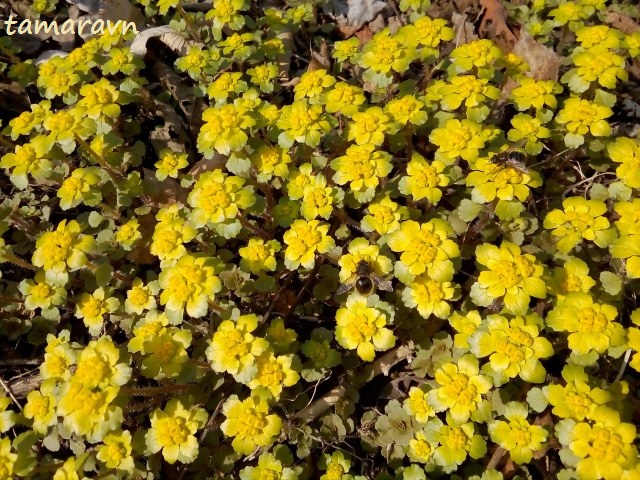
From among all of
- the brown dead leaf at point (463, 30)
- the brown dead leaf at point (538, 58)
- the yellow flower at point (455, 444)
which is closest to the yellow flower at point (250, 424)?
the yellow flower at point (455, 444)

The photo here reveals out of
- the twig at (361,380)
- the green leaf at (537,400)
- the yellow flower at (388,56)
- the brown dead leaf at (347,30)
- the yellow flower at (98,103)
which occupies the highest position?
the yellow flower at (388,56)

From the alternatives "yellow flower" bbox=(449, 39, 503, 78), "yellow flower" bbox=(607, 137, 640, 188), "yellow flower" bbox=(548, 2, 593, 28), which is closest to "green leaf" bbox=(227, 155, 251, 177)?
"yellow flower" bbox=(449, 39, 503, 78)

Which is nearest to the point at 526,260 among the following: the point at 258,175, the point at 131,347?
the point at 258,175

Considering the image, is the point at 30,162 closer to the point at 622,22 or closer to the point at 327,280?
the point at 327,280

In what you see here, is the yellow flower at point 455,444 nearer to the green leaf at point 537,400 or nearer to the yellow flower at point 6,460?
the green leaf at point 537,400

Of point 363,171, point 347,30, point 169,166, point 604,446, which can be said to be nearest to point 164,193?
point 169,166

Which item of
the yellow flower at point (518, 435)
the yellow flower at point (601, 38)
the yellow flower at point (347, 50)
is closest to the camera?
the yellow flower at point (518, 435)

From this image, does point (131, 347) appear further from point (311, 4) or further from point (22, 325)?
point (311, 4)
